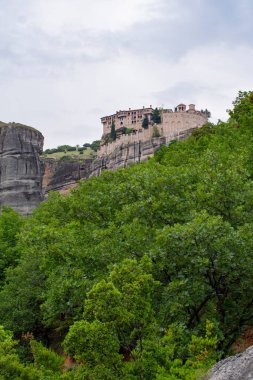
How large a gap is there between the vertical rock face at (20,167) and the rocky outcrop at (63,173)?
17.7 m

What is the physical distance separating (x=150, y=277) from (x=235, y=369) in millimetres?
3613

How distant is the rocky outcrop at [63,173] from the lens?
99.6m

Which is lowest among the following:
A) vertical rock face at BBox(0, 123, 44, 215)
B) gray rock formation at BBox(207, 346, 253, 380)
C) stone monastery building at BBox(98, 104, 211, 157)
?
gray rock formation at BBox(207, 346, 253, 380)

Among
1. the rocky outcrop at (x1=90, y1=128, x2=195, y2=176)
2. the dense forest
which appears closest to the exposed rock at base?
the rocky outcrop at (x1=90, y1=128, x2=195, y2=176)

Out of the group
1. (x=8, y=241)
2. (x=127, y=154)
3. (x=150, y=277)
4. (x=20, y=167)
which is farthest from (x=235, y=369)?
(x=127, y=154)

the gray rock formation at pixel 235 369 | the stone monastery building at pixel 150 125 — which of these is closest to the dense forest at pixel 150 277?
the gray rock formation at pixel 235 369

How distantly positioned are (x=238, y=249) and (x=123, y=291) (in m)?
4.67

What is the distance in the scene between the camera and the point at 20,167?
79000 millimetres

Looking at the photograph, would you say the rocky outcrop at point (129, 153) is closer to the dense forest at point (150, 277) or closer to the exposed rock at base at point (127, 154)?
the exposed rock at base at point (127, 154)

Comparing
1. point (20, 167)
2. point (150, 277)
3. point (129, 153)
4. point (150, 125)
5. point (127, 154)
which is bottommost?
point (150, 277)

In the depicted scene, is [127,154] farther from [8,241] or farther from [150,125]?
[8,241]

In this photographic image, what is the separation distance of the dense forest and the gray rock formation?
843 millimetres

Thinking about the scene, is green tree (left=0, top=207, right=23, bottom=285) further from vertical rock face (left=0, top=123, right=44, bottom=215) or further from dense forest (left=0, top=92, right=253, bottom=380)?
vertical rock face (left=0, top=123, right=44, bottom=215)

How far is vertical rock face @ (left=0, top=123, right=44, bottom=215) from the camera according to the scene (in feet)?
251
